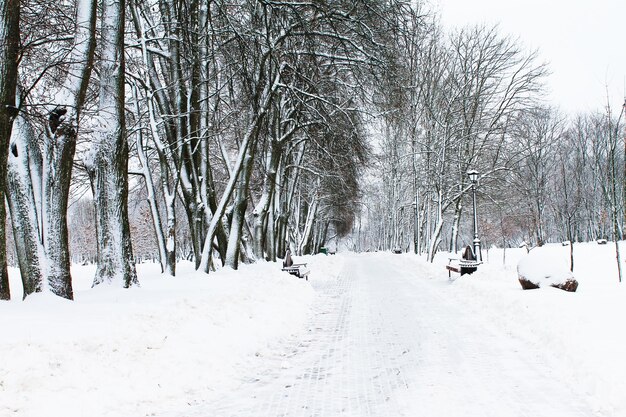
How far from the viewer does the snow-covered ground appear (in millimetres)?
4586

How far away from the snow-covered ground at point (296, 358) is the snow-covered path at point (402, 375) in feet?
0.08

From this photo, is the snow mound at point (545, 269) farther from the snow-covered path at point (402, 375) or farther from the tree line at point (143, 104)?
the tree line at point (143, 104)

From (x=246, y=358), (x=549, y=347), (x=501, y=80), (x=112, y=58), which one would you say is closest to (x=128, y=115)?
(x=112, y=58)

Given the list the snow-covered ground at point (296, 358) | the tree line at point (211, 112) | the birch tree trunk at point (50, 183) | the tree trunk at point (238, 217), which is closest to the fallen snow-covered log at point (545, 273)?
the snow-covered ground at point (296, 358)

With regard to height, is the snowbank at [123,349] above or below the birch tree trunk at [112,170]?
below

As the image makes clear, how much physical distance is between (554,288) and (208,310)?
8035 mm

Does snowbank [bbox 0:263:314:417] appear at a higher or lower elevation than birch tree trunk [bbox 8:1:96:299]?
lower

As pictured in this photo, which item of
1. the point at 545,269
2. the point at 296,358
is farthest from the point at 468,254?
the point at 296,358

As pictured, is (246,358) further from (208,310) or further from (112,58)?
(112,58)

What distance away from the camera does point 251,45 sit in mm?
13727

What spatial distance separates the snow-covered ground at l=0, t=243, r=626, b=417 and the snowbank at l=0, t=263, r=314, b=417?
0.02 m

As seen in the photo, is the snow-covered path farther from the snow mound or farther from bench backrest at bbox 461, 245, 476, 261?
bench backrest at bbox 461, 245, 476, 261

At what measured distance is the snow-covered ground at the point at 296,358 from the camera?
4.59m

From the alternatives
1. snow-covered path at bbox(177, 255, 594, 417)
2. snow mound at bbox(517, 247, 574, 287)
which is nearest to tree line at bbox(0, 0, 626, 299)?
snow-covered path at bbox(177, 255, 594, 417)
